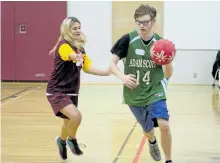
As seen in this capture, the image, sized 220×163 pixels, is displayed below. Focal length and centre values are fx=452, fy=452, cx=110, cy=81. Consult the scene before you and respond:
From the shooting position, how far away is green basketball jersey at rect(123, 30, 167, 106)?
4.38 m

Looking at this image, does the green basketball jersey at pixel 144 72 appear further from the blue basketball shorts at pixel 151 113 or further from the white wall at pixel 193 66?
the white wall at pixel 193 66

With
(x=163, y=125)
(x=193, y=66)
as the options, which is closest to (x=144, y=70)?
(x=163, y=125)

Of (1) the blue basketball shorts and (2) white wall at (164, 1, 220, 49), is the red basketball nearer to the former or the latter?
(1) the blue basketball shorts

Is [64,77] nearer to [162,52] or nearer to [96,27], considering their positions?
[162,52]

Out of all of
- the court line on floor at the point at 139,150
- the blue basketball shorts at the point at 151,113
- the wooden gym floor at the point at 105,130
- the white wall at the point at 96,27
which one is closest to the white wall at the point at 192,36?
the white wall at the point at 96,27

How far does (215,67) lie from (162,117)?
30.8 feet

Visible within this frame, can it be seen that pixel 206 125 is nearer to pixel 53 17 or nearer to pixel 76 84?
pixel 76 84

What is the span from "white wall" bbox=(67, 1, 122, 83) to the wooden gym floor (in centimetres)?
287

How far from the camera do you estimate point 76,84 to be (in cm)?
487

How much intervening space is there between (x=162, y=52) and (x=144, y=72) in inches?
14.8

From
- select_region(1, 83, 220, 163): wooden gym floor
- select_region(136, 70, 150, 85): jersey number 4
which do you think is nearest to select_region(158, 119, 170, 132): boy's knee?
select_region(136, 70, 150, 85): jersey number 4

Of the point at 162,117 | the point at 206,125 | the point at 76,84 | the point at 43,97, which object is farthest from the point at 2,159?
the point at 43,97

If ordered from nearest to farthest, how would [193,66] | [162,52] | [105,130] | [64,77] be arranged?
[162,52] → [64,77] → [105,130] → [193,66]

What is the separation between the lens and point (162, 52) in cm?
408
